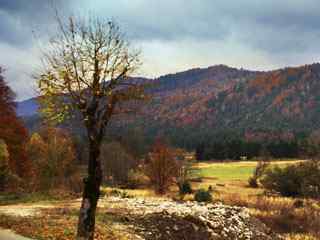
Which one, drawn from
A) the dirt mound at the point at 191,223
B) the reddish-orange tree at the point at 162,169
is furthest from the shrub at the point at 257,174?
the dirt mound at the point at 191,223

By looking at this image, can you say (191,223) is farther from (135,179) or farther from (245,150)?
(245,150)

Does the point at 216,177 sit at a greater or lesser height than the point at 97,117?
lesser

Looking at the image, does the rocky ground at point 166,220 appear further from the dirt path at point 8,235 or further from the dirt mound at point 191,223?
the dirt path at point 8,235

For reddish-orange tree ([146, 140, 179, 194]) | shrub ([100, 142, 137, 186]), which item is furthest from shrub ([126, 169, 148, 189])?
reddish-orange tree ([146, 140, 179, 194])

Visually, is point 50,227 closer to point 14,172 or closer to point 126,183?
point 14,172

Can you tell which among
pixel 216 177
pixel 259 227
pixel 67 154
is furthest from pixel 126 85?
pixel 216 177

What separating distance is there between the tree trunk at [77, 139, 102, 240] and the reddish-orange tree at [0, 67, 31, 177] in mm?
26913

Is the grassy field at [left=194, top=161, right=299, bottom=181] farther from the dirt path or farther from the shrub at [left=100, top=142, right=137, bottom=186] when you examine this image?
the dirt path

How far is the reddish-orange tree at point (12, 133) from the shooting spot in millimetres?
46750

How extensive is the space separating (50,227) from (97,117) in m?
6.70

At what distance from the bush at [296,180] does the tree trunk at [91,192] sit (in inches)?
2136

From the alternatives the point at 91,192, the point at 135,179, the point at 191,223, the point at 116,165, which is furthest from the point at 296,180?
the point at 91,192

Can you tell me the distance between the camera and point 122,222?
2784cm

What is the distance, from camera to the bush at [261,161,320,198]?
239ft
